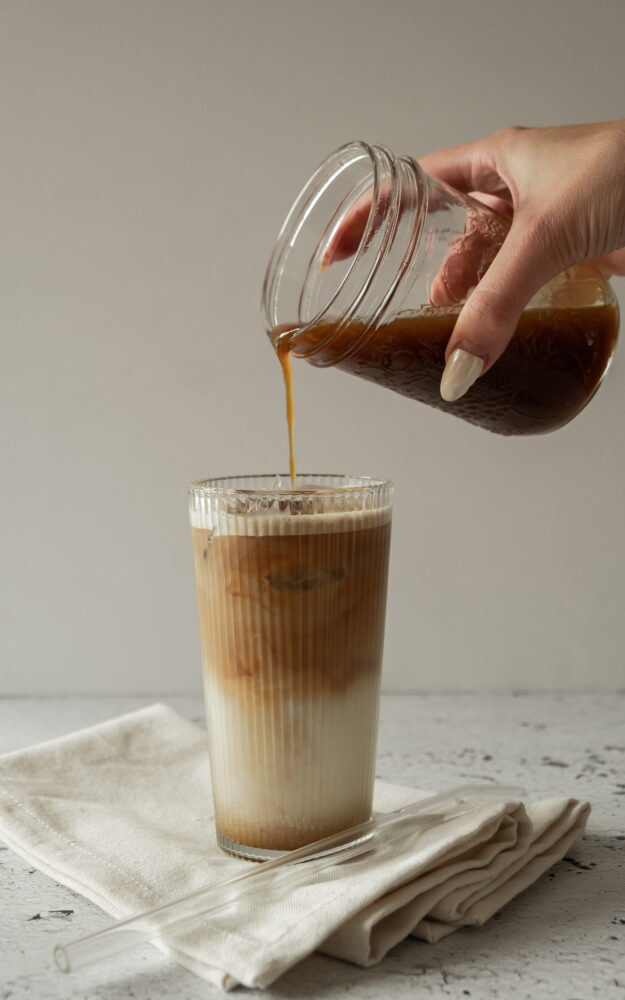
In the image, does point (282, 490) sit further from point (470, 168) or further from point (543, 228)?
point (470, 168)

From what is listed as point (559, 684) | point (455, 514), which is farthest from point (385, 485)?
point (559, 684)

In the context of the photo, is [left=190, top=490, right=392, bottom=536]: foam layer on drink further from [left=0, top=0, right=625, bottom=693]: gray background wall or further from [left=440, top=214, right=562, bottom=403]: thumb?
[left=0, top=0, right=625, bottom=693]: gray background wall

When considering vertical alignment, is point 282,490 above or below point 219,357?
below

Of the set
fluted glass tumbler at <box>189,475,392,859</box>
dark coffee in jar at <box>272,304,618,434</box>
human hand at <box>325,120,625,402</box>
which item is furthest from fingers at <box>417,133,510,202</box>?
fluted glass tumbler at <box>189,475,392,859</box>

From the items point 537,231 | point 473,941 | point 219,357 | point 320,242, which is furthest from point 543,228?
point 219,357

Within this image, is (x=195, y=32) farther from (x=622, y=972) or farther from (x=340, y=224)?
(x=622, y=972)

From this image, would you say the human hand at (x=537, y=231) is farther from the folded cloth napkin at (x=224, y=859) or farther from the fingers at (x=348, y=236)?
the folded cloth napkin at (x=224, y=859)

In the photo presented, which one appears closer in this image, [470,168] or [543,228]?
[543,228]
